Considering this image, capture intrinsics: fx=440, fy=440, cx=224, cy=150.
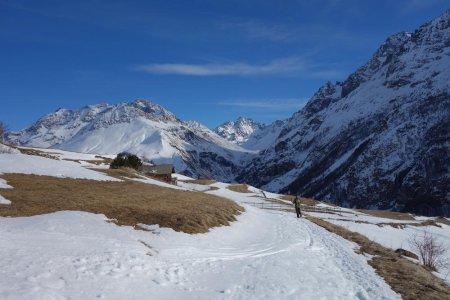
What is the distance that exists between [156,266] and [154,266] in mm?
91

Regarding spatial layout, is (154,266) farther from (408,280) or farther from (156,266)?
(408,280)

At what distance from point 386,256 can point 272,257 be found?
7.25 m

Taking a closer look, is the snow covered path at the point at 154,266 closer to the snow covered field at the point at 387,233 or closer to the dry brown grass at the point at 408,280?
the dry brown grass at the point at 408,280

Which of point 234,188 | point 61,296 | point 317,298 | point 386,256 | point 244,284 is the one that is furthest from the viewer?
point 234,188

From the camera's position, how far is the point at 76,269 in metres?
14.5

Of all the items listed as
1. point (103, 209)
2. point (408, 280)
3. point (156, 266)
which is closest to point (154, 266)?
point (156, 266)

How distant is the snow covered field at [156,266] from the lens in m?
13.6

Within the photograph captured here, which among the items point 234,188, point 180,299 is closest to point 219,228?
point 180,299

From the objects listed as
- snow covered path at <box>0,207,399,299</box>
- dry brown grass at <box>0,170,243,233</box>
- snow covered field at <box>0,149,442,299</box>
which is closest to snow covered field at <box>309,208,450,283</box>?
snow covered field at <box>0,149,442,299</box>

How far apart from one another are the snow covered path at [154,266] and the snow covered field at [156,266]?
0.09ft

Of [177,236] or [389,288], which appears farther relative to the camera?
[177,236]

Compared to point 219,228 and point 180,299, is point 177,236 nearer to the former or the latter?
point 219,228

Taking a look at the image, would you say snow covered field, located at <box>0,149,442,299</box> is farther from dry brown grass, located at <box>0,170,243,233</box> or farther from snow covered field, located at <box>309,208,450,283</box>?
snow covered field, located at <box>309,208,450,283</box>

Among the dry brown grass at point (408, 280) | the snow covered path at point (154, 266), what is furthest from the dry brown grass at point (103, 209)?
the dry brown grass at point (408, 280)
